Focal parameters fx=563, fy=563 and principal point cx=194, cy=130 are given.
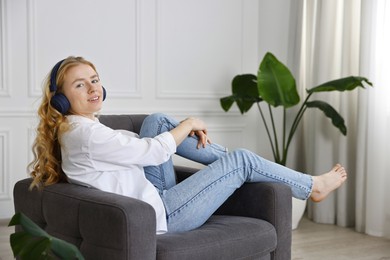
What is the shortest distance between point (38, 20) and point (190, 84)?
1.22 m

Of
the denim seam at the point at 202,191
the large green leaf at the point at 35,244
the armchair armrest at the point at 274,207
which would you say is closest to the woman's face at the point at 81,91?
the denim seam at the point at 202,191

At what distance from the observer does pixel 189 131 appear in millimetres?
2184

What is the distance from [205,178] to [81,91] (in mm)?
564

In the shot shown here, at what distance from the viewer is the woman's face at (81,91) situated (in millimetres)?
2016

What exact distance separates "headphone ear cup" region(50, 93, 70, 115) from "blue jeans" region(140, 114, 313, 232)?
38 centimetres

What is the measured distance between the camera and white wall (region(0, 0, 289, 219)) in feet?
12.1

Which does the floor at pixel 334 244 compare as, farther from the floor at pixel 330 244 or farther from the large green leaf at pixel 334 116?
the large green leaf at pixel 334 116

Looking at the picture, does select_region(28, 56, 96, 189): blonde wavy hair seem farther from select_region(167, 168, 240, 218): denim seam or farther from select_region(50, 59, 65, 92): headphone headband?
select_region(167, 168, 240, 218): denim seam

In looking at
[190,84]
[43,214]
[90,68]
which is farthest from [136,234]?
[190,84]

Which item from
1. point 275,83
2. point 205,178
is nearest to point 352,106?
point 275,83

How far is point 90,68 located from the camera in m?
2.08

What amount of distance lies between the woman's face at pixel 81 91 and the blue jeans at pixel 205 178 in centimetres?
30

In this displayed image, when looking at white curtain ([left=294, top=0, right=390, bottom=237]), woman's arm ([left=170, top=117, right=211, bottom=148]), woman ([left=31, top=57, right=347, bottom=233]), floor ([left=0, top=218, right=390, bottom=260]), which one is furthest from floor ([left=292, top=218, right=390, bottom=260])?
woman's arm ([left=170, top=117, right=211, bottom=148])

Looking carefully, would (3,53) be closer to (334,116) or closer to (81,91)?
(81,91)
